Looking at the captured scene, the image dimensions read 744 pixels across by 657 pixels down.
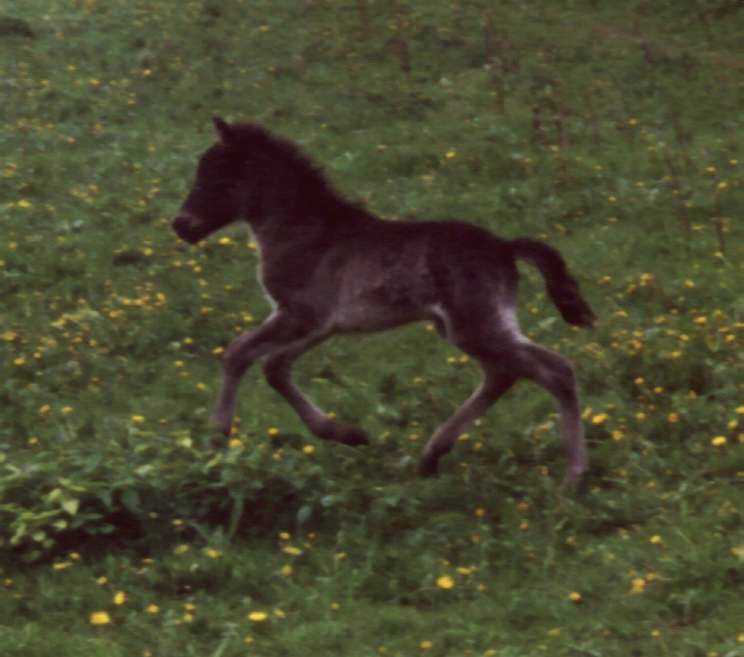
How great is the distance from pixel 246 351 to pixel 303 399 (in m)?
0.40

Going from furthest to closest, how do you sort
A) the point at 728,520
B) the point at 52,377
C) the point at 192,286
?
the point at 192,286 < the point at 52,377 < the point at 728,520

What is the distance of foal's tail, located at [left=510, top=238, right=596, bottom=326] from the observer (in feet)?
25.7

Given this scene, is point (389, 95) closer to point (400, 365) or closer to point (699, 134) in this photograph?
point (699, 134)

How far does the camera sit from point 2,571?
7016 mm

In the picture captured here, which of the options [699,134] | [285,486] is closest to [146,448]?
[285,486]

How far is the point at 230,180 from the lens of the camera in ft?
27.7

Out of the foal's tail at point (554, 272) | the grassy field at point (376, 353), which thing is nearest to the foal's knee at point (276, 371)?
the grassy field at point (376, 353)

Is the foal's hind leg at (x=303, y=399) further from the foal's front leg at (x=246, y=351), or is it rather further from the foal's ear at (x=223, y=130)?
the foal's ear at (x=223, y=130)

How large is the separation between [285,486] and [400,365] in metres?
2.03

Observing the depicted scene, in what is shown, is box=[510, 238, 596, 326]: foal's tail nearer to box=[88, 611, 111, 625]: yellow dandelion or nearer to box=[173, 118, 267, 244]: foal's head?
box=[173, 118, 267, 244]: foal's head

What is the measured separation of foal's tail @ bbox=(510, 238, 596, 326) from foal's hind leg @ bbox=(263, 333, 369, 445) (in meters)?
1.15

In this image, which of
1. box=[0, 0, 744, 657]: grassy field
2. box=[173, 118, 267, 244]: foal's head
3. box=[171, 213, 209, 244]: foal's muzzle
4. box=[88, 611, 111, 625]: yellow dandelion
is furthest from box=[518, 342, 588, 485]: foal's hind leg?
box=[88, 611, 111, 625]: yellow dandelion

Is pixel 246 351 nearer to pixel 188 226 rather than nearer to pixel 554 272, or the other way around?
pixel 188 226

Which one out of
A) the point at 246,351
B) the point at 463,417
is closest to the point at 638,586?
the point at 463,417
